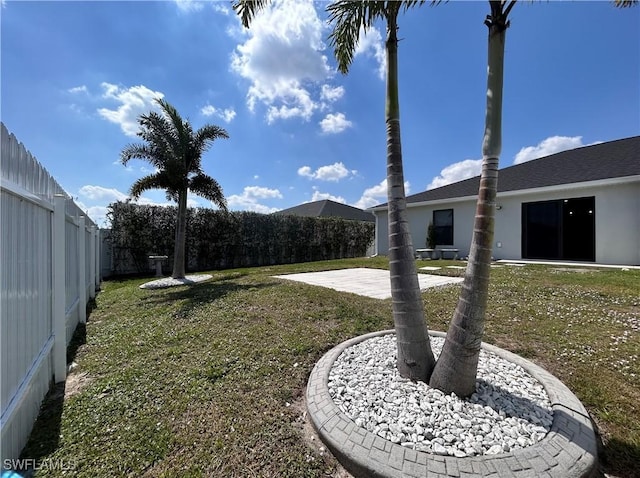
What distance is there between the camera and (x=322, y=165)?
1711 cm

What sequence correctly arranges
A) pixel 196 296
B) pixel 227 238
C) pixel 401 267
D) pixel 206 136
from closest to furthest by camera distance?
pixel 401 267 < pixel 196 296 < pixel 206 136 < pixel 227 238

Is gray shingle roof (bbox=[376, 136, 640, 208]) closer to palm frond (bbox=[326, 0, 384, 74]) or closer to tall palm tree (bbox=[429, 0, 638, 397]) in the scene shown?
palm frond (bbox=[326, 0, 384, 74])

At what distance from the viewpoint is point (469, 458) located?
5.85ft

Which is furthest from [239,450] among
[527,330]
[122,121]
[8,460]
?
[122,121]

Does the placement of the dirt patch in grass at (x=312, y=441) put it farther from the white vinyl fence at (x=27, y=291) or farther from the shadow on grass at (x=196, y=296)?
the shadow on grass at (x=196, y=296)

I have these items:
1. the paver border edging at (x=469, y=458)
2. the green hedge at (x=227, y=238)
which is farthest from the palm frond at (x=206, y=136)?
the paver border edging at (x=469, y=458)

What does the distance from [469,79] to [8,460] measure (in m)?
7.21

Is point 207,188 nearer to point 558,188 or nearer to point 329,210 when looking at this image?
point 558,188

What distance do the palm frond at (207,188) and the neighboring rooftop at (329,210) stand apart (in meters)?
15.8

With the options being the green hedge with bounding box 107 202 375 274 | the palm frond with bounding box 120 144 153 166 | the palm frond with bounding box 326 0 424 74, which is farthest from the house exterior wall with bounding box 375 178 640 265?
the palm frond with bounding box 120 144 153 166

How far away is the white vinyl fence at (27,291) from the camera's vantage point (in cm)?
187

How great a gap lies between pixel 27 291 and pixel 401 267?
325 cm

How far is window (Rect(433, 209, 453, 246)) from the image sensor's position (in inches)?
585

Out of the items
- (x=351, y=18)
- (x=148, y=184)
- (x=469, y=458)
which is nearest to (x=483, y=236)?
(x=469, y=458)
